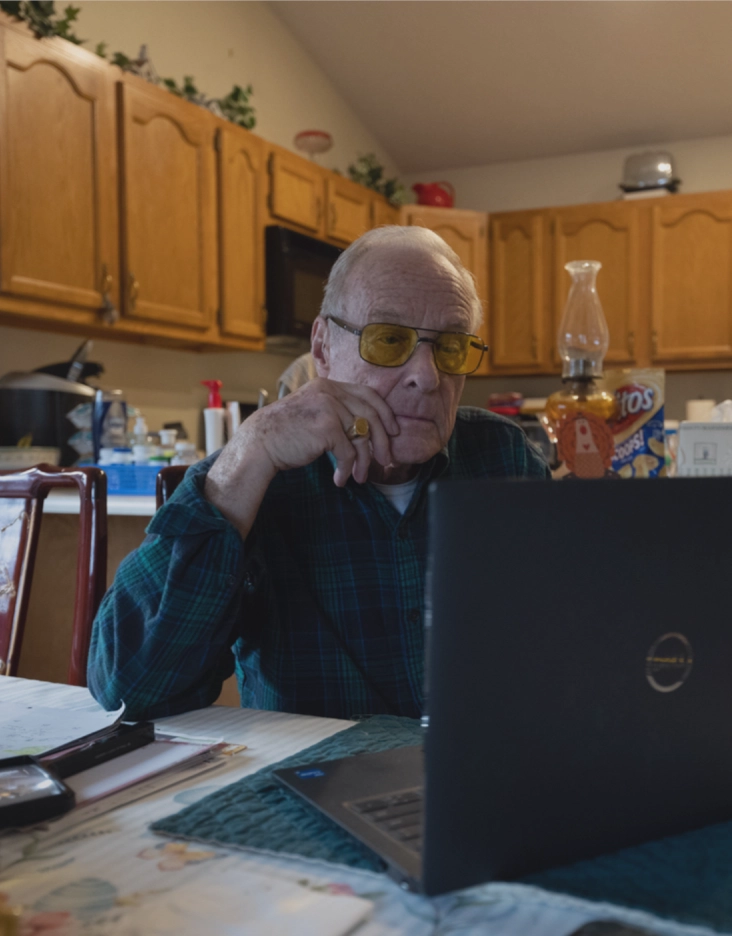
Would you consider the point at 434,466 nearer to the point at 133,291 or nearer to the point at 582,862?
the point at 582,862

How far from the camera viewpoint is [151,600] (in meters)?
0.94

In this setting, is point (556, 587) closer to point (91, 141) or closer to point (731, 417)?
point (731, 417)

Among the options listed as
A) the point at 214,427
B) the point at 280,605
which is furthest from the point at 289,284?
the point at 280,605

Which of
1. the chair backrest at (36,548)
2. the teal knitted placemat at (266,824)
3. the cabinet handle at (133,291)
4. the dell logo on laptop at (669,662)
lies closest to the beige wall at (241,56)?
the cabinet handle at (133,291)

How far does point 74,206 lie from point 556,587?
103 inches

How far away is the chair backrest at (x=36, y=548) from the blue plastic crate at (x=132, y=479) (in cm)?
105

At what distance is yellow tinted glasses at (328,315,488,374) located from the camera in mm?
1104

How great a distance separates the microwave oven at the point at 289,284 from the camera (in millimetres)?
3600

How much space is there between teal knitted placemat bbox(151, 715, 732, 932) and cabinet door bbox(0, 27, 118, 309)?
2.18 m

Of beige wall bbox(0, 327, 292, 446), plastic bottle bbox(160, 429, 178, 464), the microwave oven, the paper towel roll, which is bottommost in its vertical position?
plastic bottle bbox(160, 429, 178, 464)

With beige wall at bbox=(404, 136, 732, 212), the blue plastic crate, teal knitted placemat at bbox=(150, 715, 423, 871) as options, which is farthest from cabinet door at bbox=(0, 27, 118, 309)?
beige wall at bbox=(404, 136, 732, 212)

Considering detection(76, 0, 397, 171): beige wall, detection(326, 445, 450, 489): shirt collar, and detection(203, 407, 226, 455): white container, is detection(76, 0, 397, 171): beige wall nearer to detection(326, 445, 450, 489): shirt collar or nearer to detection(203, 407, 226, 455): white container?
detection(203, 407, 226, 455): white container

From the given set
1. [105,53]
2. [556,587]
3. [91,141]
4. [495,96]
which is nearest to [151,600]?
[556,587]

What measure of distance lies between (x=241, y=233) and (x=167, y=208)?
448mm
